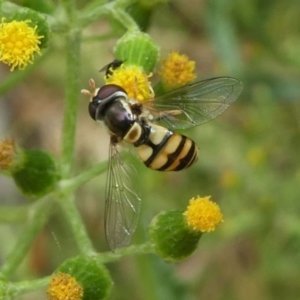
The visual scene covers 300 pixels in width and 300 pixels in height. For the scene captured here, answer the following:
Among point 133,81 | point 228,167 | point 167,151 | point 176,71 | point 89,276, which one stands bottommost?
point 89,276

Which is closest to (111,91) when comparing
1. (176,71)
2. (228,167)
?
(176,71)

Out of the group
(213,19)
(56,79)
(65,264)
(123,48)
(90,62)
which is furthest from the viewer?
(56,79)

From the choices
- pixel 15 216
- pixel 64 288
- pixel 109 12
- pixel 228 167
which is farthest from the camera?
pixel 228 167

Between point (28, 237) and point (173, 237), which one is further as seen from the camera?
point (28, 237)

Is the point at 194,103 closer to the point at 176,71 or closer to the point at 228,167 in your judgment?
the point at 176,71

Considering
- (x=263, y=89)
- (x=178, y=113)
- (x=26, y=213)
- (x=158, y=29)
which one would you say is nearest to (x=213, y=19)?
(x=263, y=89)

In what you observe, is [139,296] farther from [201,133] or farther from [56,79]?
[56,79]
